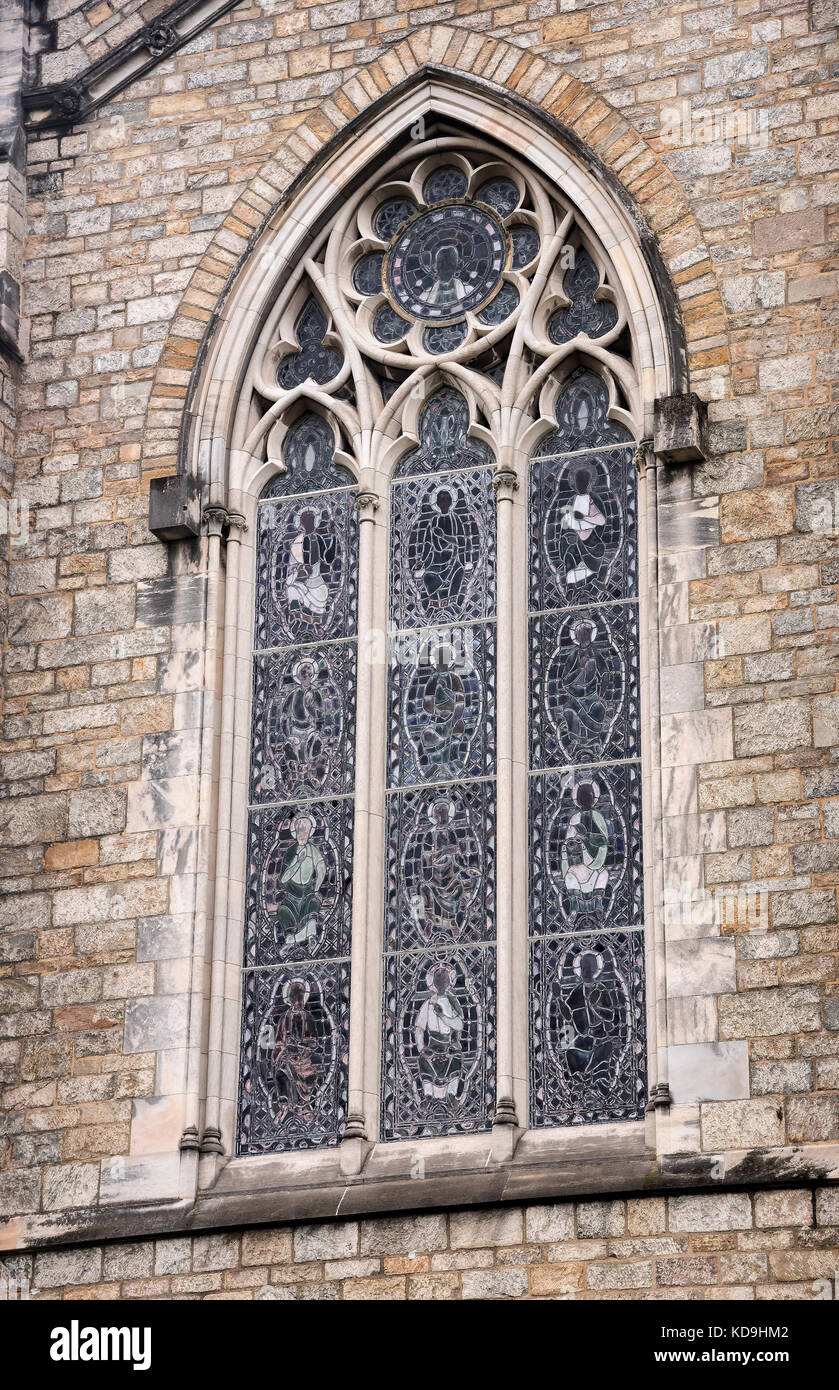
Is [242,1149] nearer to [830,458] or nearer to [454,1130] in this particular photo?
[454,1130]

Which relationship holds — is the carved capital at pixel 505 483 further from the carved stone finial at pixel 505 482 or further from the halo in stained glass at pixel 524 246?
the halo in stained glass at pixel 524 246

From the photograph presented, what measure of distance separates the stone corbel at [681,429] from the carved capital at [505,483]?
0.84 meters

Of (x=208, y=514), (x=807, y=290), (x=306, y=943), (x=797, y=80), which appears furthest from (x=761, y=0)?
(x=306, y=943)

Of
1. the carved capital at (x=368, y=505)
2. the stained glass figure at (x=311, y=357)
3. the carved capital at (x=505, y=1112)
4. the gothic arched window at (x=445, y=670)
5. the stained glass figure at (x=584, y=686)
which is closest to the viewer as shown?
the carved capital at (x=505, y=1112)

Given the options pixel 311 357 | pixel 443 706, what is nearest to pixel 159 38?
pixel 311 357

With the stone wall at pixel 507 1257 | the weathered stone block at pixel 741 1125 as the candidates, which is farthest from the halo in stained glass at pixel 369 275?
the stone wall at pixel 507 1257

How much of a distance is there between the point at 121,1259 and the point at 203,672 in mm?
2983

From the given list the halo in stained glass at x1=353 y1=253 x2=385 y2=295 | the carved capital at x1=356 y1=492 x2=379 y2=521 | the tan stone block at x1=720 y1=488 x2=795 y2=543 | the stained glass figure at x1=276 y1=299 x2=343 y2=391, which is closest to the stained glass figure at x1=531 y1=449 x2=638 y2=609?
the tan stone block at x1=720 y1=488 x2=795 y2=543

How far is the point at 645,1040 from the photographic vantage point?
13352mm

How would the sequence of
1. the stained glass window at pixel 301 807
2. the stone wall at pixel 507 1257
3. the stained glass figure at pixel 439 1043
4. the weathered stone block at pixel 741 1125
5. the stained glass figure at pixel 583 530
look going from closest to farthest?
the stone wall at pixel 507 1257 < the weathered stone block at pixel 741 1125 < the stained glass figure at pixel 439 1043 < the stained glass window at pixel 301 807 < the stained glass figure at pixel 583 530

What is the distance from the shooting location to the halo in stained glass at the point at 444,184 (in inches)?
609

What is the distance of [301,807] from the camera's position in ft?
47.3

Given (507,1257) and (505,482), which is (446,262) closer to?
(505,482)

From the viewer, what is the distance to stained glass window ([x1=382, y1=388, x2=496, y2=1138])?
13.7m
